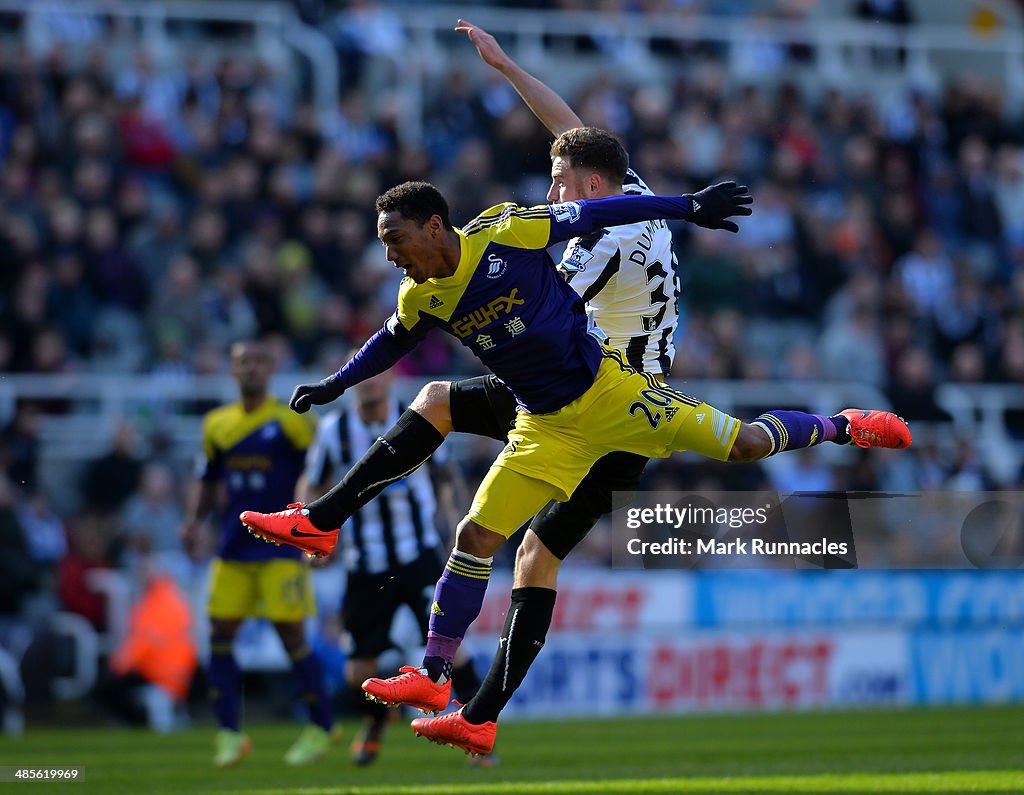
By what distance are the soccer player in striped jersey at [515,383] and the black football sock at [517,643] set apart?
0.02 m

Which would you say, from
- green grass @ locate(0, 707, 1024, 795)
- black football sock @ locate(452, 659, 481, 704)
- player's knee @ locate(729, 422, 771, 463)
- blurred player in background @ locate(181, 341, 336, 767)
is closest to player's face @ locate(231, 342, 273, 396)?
blurred player in background @ locate(181, 341, 336, 767)

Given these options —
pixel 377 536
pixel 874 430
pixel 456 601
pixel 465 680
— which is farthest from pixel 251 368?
pixel 874 430

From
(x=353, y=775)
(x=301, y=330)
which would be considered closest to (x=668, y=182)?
(x=301, y=330)

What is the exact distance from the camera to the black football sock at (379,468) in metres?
8.16

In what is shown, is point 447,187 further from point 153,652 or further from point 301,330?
point 153,652

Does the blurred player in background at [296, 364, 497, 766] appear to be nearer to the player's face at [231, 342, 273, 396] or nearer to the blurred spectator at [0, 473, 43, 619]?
the player's face at [231, 342, 273, 396]

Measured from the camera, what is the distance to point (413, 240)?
25.1ft

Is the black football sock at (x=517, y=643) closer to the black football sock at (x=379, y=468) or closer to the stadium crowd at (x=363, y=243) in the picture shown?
the black football sock at (x=379, y=468)

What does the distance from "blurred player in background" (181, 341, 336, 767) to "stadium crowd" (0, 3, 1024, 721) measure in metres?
3.57

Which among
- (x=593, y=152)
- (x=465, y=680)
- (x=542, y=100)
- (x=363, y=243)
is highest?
(x=363, y=243)

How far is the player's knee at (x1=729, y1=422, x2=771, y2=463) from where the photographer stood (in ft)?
26.6

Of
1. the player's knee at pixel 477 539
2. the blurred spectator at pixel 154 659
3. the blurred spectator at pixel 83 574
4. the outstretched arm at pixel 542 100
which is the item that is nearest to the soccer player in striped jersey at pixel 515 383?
the player's knee at pixel 477 539

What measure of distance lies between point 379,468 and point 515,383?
79 cm

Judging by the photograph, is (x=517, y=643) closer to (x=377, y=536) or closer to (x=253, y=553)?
(x=377, y=536)
